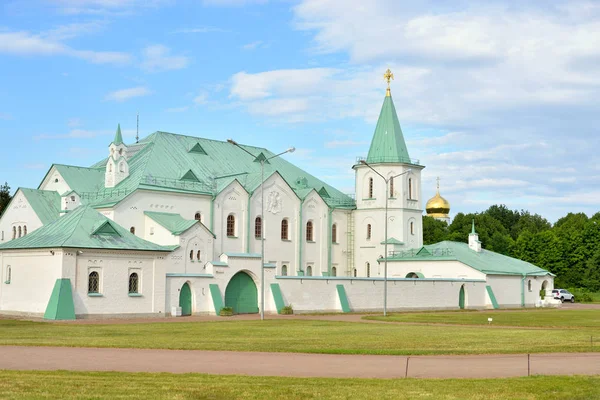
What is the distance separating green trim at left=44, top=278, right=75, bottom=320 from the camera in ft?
148

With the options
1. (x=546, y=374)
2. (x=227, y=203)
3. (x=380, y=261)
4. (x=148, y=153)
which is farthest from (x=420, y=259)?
(x=546, y=374)

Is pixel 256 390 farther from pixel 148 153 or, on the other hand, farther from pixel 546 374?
pixel 148 153

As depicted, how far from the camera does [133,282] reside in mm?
49750

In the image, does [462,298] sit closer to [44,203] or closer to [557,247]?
[44,203]

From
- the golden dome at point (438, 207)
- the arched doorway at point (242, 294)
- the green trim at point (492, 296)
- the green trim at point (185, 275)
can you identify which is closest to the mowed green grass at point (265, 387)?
the green trim at point (185, 275)

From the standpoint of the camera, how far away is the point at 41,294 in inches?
1843

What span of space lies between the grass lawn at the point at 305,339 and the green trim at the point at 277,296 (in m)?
17.5

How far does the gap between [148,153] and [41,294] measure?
2024 centimetres

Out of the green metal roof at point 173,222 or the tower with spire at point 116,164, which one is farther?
the tower with spire at point 116,164

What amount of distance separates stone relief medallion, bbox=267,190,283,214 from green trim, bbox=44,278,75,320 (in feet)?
81.3

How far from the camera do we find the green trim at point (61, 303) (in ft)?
148

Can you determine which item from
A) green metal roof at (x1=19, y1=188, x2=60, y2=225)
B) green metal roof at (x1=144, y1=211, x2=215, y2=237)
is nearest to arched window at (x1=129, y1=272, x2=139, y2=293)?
green metal roof at (x1=144, y1=211, x2=215, y2=237)

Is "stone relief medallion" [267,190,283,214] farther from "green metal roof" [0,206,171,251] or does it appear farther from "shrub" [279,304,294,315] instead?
"green metal roof" [0,206,171,251]

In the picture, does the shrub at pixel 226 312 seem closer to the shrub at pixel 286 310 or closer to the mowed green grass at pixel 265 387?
the shrub at pixel 286 310
